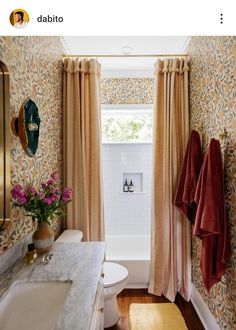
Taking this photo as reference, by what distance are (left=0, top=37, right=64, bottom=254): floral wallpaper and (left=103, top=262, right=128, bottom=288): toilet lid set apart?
61 centimetres

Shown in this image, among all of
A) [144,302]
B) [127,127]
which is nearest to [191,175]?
[144,302]

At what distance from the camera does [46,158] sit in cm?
184

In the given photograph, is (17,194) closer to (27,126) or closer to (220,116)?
(27,126)

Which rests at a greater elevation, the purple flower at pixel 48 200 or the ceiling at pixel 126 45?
the ceiling at pixel 126 45

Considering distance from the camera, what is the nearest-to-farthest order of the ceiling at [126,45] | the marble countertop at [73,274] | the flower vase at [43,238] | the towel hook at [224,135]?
the marble countertop at [73,274]
the flower vase at [43,238]
the towel hook at [224,135]
the ceiling at [126,45]

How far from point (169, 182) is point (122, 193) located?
0.93m

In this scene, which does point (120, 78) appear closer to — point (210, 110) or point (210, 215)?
point (210, 110)

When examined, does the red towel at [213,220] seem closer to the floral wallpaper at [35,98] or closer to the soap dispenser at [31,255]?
the soap dispenser at [31,255]

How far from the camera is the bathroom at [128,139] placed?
137 centimetres

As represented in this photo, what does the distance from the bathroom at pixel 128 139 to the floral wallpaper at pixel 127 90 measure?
1 centimetres

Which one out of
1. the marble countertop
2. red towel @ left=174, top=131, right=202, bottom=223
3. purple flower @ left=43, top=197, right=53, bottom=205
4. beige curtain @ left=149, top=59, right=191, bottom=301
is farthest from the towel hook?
purple flower @ left=43, top=197, right=53, bottom=205

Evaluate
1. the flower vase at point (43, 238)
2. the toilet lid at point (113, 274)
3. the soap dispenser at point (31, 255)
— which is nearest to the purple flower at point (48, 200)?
the flower vase at point (43, 238)
